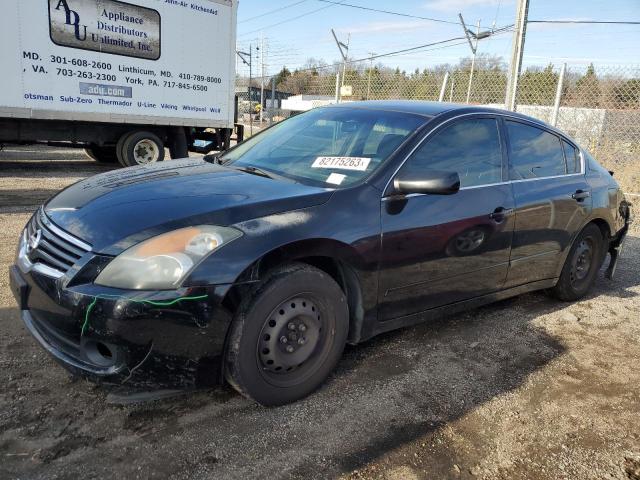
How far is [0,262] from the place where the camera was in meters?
4.47

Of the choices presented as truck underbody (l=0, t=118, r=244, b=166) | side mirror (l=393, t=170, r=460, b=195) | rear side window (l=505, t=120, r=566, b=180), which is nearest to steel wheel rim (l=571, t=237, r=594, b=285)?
rear side window (l=505, t=120, r=566, b=180)

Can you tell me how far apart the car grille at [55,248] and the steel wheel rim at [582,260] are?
388cm

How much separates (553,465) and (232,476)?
4.85ft

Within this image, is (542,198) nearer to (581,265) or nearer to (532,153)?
(532,153)

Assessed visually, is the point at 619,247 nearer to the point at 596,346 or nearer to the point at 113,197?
the point at 596,346

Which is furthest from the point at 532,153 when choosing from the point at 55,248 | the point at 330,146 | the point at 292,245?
the point at 55,248

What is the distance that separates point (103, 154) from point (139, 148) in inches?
63.2

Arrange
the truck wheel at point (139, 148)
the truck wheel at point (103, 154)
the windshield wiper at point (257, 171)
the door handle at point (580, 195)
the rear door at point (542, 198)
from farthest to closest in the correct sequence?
the truck wheel at point (103, 154) → the truck wheel at point (139, 148) → the door handle at point (580, 195) → the rear door at point (542, 198) → the windshield wiper at point (257, 171)

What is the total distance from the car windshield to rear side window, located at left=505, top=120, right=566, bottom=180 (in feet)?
2.94

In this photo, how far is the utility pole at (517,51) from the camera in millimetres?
7711

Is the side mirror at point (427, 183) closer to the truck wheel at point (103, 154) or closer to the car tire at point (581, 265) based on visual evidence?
the car tire at point (581, 265)

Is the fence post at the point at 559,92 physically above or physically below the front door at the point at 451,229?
above

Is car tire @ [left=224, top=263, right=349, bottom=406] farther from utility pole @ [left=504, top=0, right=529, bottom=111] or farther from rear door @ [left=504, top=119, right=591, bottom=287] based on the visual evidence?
utility pole @ [left=504, top=0, right=529, bottom=111]

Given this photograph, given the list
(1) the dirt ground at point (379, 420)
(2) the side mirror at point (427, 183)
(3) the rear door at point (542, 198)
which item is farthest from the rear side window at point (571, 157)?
(2) the side mirror at point (427, 183)
